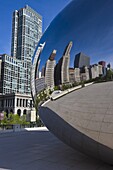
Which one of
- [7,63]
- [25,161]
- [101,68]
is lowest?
[25,161]

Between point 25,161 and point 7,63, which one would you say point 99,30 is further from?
point 7,63

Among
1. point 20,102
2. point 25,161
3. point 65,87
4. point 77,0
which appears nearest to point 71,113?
point 65,87

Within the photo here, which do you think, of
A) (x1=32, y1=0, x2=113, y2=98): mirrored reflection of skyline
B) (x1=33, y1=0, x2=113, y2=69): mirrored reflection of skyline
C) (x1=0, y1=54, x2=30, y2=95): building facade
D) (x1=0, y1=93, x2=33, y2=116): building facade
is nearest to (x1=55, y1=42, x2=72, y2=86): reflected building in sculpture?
(x1=32, y1=0, x2=113, y2=98): mirrored reflection of skyline

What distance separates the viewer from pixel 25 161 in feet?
20.0

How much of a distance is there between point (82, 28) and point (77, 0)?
4.64 ft

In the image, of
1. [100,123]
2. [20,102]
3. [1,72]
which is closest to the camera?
[100,123]

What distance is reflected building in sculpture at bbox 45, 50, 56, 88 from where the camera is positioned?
4928 millimetres

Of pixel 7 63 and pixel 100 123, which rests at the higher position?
pixel 7 63

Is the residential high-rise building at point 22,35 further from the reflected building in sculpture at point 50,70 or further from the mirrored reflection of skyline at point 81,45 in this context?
the mirrored reflection of skyline at point 81,45

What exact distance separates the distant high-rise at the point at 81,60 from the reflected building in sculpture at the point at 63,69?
202 millimetres

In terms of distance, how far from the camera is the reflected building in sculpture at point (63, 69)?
14.7ft

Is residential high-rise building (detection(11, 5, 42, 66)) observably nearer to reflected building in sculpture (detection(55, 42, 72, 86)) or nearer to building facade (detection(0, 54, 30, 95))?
building facade (detection(0, 54, 30, 95))

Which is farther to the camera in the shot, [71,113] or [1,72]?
[1,72]

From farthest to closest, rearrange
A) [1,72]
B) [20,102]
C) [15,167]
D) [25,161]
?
1. [1,72]
2. [20,102]
3. [25,161]
4. [15,167]
